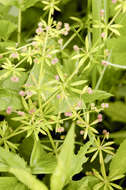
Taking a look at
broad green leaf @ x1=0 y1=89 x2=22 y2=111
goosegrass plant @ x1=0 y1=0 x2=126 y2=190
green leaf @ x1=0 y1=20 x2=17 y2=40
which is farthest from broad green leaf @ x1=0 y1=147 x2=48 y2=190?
green leaf @ x1=0 y1=20 x2=17 y2=40

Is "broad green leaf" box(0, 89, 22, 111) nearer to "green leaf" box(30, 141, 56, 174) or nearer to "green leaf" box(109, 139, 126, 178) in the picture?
"green leaf" box(30, 141, 56, 174)

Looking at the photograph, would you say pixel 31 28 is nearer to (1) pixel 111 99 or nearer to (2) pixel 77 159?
(1) pixel 111 99

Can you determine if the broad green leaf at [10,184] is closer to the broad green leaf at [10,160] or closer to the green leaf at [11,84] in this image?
the broad green leaf at [10,160]

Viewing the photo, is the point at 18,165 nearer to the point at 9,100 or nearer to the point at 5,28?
the point at 9,100

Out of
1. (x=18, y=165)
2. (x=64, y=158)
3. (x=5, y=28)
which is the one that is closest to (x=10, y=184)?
(x=18, y=165)

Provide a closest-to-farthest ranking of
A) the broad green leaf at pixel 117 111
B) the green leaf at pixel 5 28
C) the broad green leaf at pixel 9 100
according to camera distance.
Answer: the broad green leaf at pixel 9 100 < the green leaf at pixel 5 28 < the broad green leaf at pixel 117 111

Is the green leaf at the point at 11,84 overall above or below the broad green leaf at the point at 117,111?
above

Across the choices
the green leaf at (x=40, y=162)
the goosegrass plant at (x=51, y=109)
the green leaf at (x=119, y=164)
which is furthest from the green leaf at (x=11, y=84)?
the green leaf at (x=119, y=164)
